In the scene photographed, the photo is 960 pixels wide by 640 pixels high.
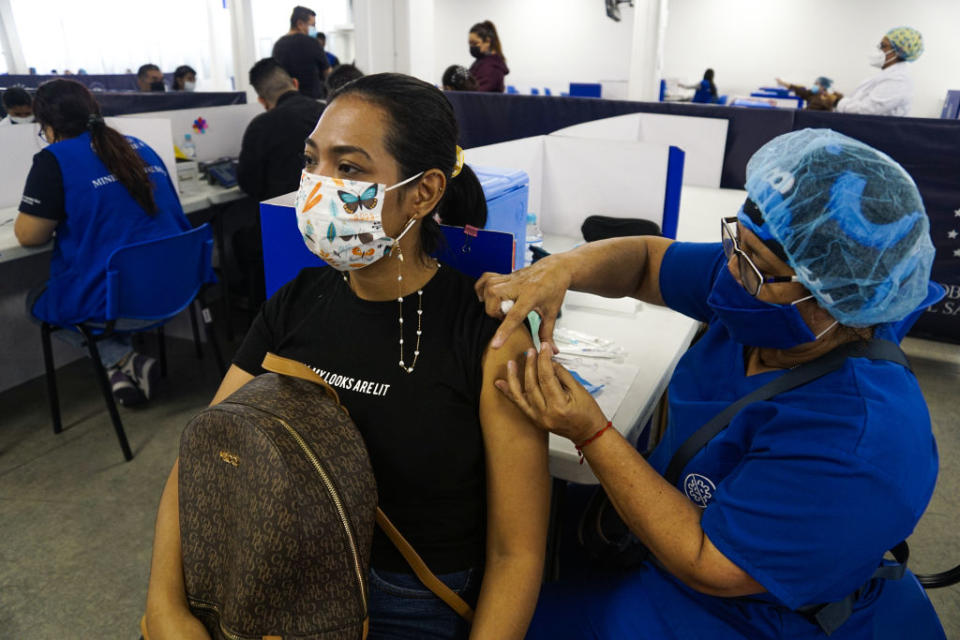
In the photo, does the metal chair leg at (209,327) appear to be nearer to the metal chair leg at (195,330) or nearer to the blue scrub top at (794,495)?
the metal chair leg at (195,330)

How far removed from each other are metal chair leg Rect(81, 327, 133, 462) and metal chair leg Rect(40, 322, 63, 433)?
15 cm

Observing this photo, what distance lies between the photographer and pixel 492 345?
0.97 meters

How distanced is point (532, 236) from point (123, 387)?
68.8 inches

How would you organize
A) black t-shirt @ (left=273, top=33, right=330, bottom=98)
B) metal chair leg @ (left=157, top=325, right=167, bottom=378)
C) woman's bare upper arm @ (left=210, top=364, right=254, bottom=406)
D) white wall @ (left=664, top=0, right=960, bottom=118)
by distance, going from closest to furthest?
1. woman's bare upper arm @ (left=210, top=364, right=254, bottom=406)
2. metal chair leg @ (left=157, top=325, right=167, bottom=378)
3. black t-shirt @ (left=273, top=33, right=330, bottom=98)
4. white wall @ (left=664, top=0, right=960, bottom=118)

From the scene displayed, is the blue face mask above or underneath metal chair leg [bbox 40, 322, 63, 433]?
above

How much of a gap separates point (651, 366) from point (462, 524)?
645 mm

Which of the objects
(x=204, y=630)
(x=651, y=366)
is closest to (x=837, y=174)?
(x=651, y=366)

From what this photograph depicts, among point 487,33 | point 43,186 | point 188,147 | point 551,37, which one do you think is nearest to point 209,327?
point 43,186

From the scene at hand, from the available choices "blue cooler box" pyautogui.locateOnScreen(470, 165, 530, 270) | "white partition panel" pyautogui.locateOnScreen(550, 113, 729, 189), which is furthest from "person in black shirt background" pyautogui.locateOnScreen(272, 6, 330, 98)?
"blue cooler box" pyautogui.locateOnScreen(470, 165, 530, 270)

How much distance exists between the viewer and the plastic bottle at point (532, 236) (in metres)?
2.00

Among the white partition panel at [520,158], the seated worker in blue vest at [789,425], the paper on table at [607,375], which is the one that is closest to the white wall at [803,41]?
the white partition panel at [520,158]

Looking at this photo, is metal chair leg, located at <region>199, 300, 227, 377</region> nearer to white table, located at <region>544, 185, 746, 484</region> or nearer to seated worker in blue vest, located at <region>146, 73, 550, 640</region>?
white table, located at <region>544, 185, 746, 484</region>

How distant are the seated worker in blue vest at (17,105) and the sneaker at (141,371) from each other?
1387mm

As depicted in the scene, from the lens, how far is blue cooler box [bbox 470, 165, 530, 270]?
1.53 meters
